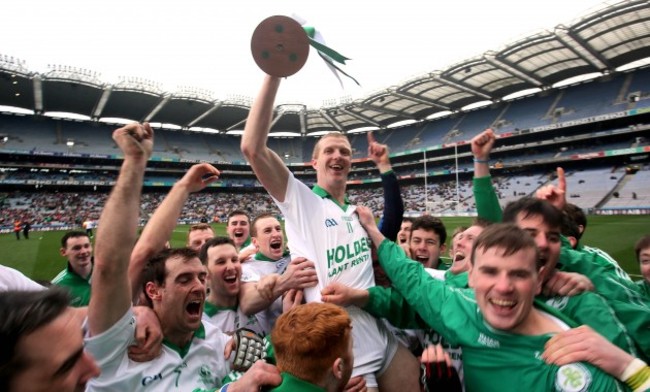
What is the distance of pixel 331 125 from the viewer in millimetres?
56719

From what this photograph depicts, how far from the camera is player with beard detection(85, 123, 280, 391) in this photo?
1.65 metres

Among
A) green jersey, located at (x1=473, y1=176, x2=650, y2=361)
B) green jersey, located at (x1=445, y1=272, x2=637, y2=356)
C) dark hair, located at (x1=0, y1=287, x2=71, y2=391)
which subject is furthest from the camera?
green jersey, located at (x1=473, y1=176, x2=650, y2=361)

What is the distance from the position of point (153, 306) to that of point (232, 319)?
90 cm

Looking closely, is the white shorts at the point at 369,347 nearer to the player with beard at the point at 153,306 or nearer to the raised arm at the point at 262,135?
the player with beard at the point at 153,306

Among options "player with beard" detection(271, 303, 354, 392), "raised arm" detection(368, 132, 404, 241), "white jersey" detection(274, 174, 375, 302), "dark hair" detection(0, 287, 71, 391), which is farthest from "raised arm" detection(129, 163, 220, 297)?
"raised arm" detection(368, 132, 404, 241)

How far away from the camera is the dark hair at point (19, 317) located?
1077 millimetres

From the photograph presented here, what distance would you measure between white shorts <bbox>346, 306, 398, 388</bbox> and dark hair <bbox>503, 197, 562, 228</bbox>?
1.24m

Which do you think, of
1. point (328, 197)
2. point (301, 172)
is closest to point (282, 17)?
point (328, 197)

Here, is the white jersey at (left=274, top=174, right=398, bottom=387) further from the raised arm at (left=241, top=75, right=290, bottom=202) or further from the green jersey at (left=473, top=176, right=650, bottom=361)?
the green jersey at (left=473, top=176, right=650, bottom=361)

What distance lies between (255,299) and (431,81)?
130ft

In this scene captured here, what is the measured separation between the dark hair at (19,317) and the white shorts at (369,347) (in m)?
1.64

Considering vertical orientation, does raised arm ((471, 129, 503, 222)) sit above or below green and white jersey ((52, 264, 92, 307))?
above

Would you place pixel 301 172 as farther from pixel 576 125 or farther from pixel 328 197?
pixel 328 197

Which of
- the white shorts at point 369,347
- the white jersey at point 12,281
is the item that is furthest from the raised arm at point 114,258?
the white shorts at point 369,347
